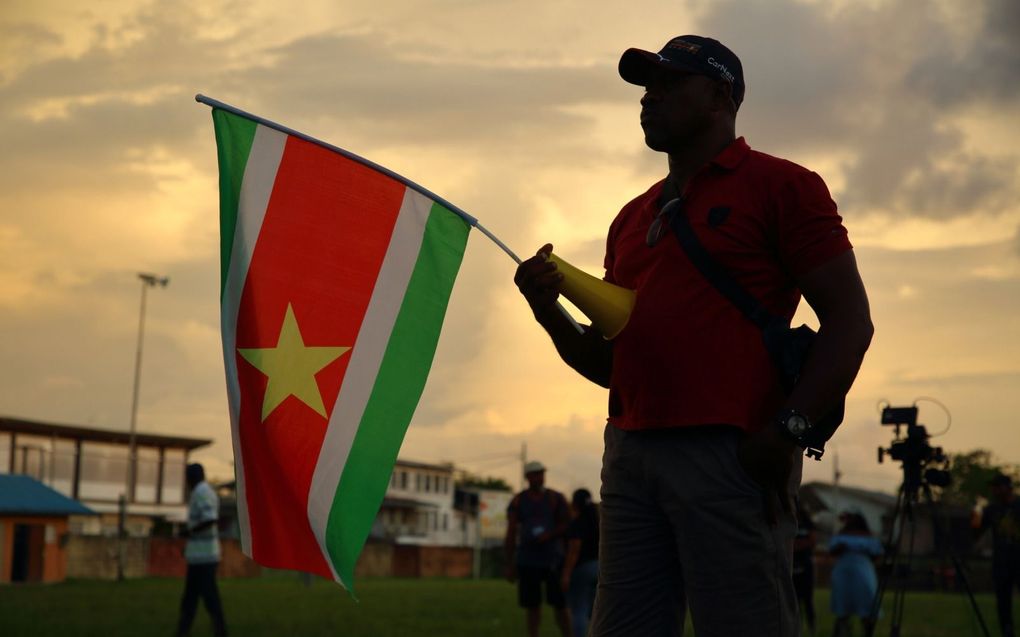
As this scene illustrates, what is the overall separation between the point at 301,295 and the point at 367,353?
29 cm

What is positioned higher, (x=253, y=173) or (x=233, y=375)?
(x=253, y=173)

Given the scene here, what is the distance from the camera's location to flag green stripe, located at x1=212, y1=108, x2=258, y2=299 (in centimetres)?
464

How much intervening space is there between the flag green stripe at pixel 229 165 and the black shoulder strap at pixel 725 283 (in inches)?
67.4

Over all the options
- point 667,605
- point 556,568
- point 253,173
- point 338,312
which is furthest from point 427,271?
point 556,568

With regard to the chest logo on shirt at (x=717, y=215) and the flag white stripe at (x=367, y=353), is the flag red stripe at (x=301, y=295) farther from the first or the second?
the chest logo on shirt at (x=717, y=215)

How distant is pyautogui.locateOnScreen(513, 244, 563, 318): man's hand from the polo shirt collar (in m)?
0.50

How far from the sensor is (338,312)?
4578mm

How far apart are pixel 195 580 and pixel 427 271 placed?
1104cm

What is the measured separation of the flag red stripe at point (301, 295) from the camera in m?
4.48

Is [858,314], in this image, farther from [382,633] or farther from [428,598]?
[428,598]

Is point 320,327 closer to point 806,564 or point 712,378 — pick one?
point 712,378

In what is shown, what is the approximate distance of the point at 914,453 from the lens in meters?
10.1

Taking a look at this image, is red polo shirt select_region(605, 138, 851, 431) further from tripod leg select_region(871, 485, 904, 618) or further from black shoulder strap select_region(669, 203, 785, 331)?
tripod leg select_region(871, 485, 904, 618)

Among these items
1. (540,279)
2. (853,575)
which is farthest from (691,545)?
(853,575)
